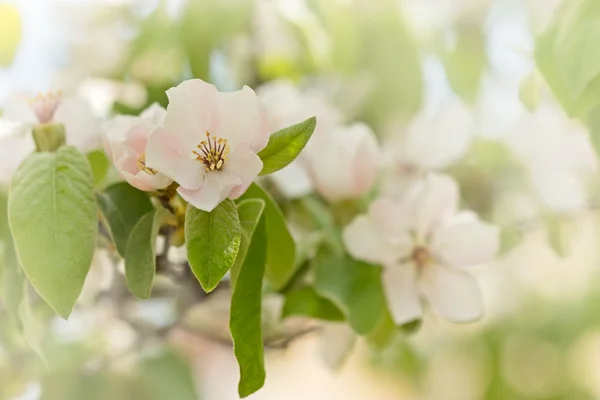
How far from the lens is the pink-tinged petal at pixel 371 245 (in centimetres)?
32

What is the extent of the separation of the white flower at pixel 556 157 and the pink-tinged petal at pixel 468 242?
126 mm

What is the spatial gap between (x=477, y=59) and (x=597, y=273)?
0.50 metres

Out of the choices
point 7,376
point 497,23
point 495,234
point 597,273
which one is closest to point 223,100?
point 495,234

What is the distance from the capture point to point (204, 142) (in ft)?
0.73

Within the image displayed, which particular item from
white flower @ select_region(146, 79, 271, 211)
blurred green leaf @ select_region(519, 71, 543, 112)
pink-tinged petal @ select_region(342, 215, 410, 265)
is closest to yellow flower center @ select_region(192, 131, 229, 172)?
white flower @ select_region(146, 79, 271, 211)

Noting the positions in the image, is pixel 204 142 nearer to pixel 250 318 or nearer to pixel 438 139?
pixel 250 318

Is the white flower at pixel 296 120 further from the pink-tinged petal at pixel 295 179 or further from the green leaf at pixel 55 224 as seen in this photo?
the green leaf at pixel 55 224

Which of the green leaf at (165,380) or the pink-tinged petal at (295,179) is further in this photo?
the green leaf at (165,380)

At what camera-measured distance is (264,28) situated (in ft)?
1.80

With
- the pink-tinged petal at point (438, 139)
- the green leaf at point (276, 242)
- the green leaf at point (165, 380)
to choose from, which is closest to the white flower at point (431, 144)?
the pink-tinged petal at point (438, 139)

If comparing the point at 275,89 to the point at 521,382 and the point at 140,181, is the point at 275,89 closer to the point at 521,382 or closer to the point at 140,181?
the point at 140,181

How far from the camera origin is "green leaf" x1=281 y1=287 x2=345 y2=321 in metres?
0.32

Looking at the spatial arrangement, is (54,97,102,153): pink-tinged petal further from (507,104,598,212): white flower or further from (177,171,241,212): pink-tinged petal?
(507,104,598,212): white flower

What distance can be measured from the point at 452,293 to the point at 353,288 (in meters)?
0.05
